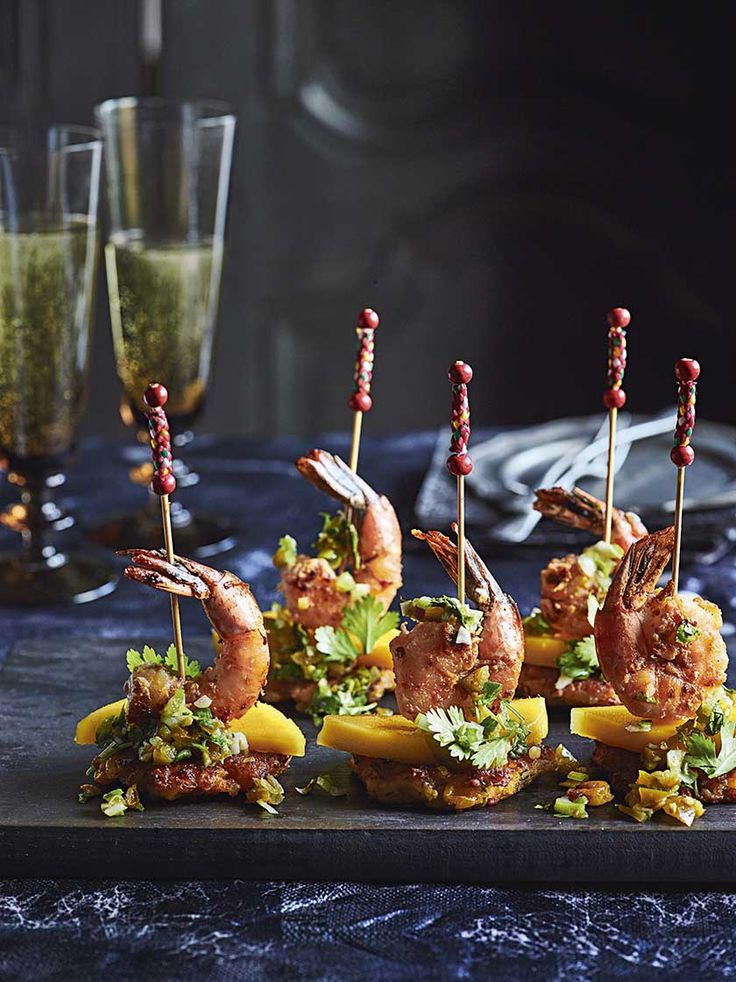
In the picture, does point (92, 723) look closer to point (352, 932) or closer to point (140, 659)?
point (140, 659)

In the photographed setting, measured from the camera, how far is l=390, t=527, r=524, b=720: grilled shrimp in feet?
6.84

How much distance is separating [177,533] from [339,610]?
108cm

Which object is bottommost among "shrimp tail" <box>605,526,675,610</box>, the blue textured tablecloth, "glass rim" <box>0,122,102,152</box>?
the blue textured tablecloth

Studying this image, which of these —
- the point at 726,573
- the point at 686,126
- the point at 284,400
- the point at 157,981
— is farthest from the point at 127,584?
the point at 686,126

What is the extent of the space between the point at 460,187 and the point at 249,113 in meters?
0.90

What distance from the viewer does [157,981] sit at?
1722mm

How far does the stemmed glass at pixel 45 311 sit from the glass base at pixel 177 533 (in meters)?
0.20

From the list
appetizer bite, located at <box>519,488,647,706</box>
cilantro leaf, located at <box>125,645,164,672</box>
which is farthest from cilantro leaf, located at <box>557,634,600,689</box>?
cilantro leaf, located at <box>125,645,164,672</box>

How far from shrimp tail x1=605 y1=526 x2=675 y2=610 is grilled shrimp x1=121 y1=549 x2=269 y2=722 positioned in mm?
519

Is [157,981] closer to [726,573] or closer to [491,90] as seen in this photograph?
[726,573]

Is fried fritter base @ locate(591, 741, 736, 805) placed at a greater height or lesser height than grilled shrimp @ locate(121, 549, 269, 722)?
lesser

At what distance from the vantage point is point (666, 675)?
6.86ft

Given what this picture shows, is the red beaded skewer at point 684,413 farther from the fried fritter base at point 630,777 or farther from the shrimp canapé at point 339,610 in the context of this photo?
the shrimp canapé at point 339,610

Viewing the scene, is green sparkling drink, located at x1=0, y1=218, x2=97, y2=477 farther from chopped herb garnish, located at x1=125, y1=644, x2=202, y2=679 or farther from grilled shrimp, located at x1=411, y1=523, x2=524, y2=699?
grilled shrimp, located at x1=411, y1=523, x2=524, y2=699
